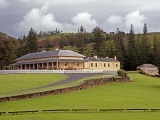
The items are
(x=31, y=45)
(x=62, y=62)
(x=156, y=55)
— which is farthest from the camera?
(x=31, y=45)

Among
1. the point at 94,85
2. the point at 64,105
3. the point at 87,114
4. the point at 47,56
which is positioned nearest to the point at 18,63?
the point at 47,56

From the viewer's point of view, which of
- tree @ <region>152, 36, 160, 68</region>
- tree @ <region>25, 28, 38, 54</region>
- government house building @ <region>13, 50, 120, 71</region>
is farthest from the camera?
tree @ <region>25, 28, 38, 54</region>

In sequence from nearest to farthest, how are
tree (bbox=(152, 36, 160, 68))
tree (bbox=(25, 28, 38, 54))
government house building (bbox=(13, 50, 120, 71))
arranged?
government house building (bbox=(13, 50, 120, 71)), tree (bbox=(152, 36, 160, 68)), tree (bbox=(25, 28, 38, 54))

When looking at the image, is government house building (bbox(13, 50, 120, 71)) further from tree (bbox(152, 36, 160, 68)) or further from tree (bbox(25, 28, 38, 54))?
tree (bbox(25, 28, 38, 54))

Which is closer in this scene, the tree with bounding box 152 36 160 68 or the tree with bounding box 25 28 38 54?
the tree with bounding box 152 36 160 68

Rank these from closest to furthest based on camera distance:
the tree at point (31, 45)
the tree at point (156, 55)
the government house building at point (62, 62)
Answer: the government house building at point (62, 62) → the tree at point (156, 55) → the tree at point (31, 45)

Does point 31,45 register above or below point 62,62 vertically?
above

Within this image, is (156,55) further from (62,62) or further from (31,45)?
(31,45)

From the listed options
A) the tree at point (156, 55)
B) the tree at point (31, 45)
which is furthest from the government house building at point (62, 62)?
the tree at point (31, 45)

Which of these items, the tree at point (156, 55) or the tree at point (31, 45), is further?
the tree at point (31, 45)

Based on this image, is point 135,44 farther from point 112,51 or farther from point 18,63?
point 18,63

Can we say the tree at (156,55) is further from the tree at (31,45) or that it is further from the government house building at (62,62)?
the tree at (31,45)

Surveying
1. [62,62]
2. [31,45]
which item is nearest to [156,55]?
[62,62]

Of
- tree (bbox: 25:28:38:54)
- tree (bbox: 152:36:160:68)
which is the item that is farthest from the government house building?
tree (bbox: 25:28:38:54)
